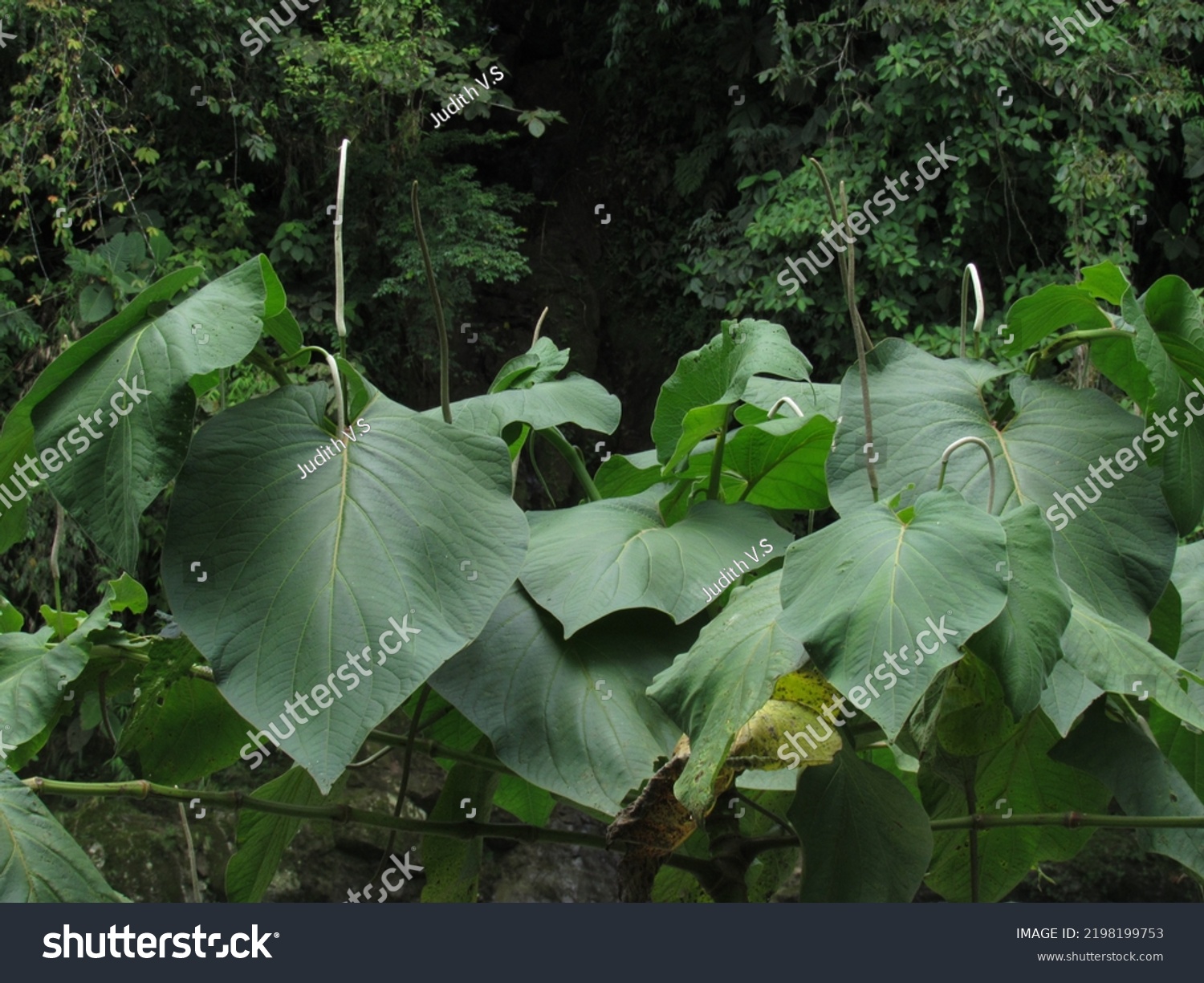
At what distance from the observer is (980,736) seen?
409 mm

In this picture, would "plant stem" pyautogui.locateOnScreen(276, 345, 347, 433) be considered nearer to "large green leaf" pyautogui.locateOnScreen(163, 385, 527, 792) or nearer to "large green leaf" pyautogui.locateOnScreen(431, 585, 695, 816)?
"large green leaf" pyautogui.locateOnScreen(163, 385, 527, 792)

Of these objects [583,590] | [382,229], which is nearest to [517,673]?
[583,590]

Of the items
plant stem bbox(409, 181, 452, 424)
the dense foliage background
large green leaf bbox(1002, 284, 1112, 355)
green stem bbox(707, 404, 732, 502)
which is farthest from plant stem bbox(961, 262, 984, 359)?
the dense foliage background

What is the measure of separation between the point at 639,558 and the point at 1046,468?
0.19 meters

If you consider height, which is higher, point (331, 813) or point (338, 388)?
point (338, 388)

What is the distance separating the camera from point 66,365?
0.44m

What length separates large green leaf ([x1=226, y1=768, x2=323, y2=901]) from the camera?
1.89ft

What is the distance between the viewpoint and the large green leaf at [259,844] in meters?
0.58

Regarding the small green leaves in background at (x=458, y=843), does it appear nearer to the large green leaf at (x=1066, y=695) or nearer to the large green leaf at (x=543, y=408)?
the large green leaf at (x=543, y=408)

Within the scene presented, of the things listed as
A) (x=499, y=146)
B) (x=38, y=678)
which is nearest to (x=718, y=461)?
(x=38, y=678)

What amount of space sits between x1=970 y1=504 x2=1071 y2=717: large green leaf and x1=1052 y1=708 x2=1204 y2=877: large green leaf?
0.39 feet

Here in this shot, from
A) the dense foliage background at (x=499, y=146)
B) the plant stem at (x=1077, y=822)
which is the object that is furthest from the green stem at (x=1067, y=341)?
the dense foliage background at (x=499, y=146)

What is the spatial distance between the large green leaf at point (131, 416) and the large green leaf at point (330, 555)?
21 mm

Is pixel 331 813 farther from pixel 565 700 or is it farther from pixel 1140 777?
pixel 1140 777
